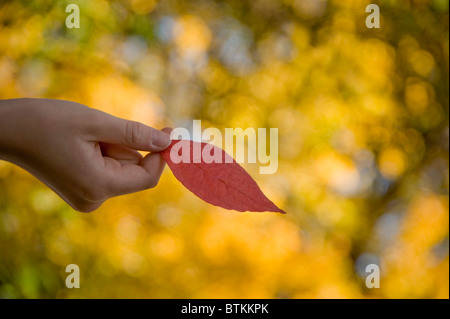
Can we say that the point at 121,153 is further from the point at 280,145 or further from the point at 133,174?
the point at 280,145

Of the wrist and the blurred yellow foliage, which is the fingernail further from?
the blurred yellow foliage

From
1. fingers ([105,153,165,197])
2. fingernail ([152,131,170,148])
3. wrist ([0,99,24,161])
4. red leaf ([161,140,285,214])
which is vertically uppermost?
wrist ([0,99,24,161])

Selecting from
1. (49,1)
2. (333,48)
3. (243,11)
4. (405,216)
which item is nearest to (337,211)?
(405,216)

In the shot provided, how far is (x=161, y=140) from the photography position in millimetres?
423

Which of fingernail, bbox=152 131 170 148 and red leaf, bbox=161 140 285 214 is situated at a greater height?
fingernail, bbox=152 131 170 148

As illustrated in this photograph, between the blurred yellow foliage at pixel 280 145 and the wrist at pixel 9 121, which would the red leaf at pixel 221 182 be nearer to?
the wrist at pixel 9 121

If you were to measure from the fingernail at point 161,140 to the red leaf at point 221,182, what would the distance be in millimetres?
39

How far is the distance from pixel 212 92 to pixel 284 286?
538 mm

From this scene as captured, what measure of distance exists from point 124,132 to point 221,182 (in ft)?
0.36

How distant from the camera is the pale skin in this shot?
1.36 ft

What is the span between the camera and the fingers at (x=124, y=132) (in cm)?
41

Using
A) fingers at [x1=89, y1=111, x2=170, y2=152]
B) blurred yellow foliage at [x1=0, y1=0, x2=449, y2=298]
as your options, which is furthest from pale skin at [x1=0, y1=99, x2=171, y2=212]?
blurred yellow foliage at [x1=0, y1=0, x2=449, y2=298]

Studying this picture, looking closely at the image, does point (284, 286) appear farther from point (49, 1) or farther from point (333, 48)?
point (49, 1)

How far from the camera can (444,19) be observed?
111 cm
